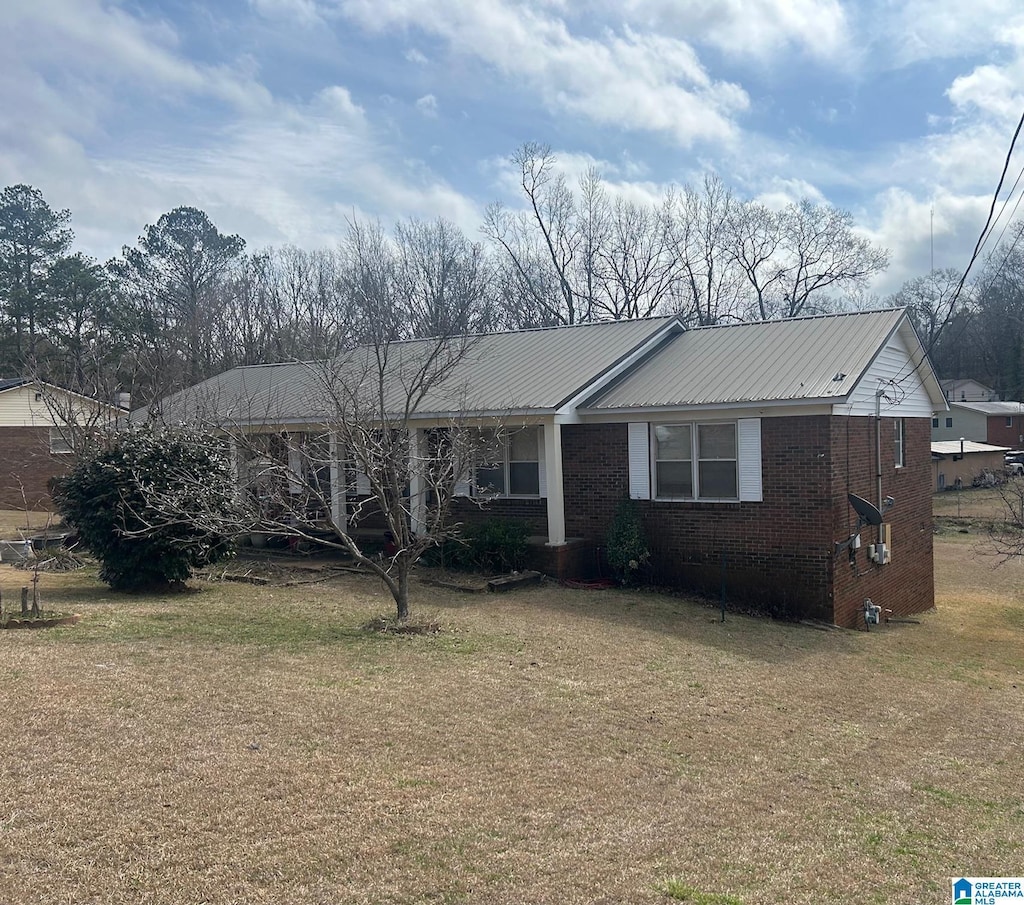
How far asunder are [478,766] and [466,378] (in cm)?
1175

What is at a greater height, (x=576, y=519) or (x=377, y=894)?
(x=576, y=519)

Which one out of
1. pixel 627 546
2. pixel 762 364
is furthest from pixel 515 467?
pixel 762 364

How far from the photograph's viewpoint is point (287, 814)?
16.7ft

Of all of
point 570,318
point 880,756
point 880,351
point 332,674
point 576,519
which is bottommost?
point 880,756

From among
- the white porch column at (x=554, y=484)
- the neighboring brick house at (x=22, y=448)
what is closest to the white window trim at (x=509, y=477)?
the white porch column at (x=554, y=484)

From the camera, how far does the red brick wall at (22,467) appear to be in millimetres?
27875

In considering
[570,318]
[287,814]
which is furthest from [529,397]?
[570,318]

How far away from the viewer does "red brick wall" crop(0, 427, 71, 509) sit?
27875 millimetres

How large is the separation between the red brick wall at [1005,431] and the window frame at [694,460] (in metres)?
41.7

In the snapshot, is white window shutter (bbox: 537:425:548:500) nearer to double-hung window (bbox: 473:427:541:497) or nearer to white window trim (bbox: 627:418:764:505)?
double-hung window (bbox: 473:427:541:497)

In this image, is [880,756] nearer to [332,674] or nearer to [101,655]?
[332,674]

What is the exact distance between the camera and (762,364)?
15016mm

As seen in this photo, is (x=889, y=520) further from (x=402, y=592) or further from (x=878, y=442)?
(x=402, y=592)

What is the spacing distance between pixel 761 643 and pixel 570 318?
32.1m
